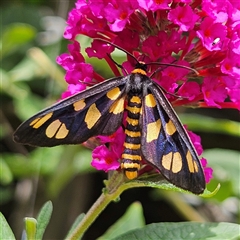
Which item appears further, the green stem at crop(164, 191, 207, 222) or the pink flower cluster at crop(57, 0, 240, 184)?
the green stem at crop(164, 191, 207, 222)

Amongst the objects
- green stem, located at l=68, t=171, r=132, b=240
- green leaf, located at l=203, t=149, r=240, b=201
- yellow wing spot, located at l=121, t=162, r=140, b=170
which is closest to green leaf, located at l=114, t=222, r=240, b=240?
green stem, located at l=68, t=171, r=132, b=240

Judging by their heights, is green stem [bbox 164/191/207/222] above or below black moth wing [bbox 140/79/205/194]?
below

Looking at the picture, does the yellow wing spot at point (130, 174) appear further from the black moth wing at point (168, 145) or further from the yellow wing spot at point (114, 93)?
the yellow wing spot at point (114, 93)

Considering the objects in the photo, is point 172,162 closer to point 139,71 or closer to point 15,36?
point 139,71

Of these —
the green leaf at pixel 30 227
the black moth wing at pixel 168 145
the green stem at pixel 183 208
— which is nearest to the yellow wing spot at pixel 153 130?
the black moth wing at pixel 168 145

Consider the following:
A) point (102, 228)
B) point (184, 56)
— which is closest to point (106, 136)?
point (184, 56)

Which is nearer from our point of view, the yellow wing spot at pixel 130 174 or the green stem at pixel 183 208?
the yellow wing spot at pixel 130 174

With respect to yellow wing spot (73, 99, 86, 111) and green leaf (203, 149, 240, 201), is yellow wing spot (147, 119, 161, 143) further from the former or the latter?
green leaf (203, 149, 240, 201)

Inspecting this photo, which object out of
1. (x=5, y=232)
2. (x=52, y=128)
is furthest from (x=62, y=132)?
(x=5, y=232)
